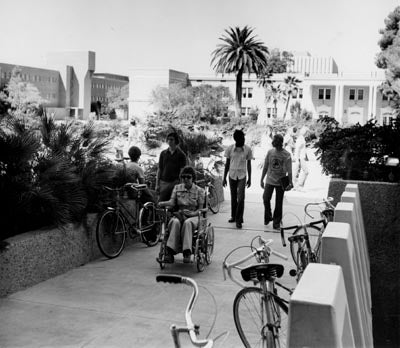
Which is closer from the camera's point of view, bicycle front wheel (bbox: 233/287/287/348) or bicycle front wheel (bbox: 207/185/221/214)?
bicycle front wheel (bbox: 233/287/287/348)

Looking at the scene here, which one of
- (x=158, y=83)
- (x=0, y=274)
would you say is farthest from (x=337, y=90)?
(x=0, y=274)

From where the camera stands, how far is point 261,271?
365 cm

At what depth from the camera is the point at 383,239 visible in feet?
28.9

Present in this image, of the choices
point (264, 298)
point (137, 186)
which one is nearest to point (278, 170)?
point (137, 186)

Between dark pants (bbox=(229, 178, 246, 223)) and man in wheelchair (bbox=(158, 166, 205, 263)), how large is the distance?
327 cm

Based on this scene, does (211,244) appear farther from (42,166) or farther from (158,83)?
(158,83)

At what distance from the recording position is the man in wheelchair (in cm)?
772

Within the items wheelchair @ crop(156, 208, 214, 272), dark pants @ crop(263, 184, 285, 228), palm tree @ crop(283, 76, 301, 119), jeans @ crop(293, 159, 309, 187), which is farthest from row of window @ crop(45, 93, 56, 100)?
wheelchair @ crop(156, 208, 214, 272)

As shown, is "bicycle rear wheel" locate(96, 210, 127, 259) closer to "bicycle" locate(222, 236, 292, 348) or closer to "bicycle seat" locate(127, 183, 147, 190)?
"bicycle seat" locate(127, 183, 147, 190)

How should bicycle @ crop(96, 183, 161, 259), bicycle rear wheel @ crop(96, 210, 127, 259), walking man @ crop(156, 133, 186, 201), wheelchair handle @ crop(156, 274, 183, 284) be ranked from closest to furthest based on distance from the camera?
1. wheelchair handle @ crop(156, 274, 183, 284)
2. bicycle rear wheel @ crop(96, 210, 127, 259)
3. bicycle @ crop(96, 183, 161, 259)
4. walking man @ crop(156, 133, 186, 201)

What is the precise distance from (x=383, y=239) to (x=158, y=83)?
115m

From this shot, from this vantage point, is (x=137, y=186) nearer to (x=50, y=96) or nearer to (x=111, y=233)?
(x=111, y=233)

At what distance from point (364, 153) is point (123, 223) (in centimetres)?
405

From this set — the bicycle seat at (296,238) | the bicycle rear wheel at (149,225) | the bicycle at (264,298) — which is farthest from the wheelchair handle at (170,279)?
the bicycle rear wheel at (149,225)
